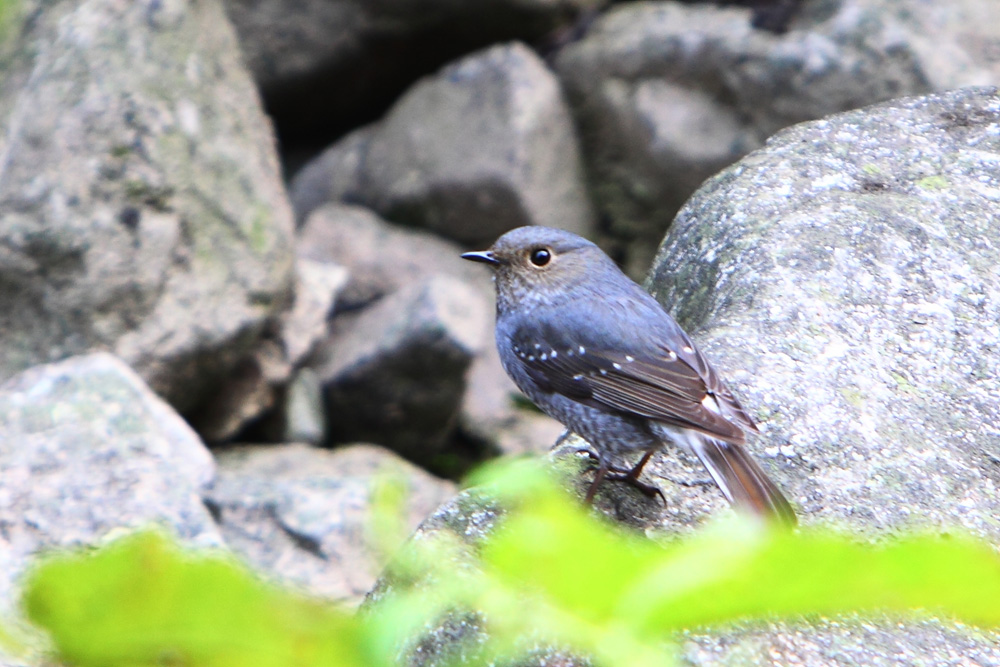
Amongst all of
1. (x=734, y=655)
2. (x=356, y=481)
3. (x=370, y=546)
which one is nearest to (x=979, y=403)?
(x=734, y=655)

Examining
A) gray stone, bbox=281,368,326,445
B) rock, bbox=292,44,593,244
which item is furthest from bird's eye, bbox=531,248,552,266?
rock, bbox=292,44,593,244

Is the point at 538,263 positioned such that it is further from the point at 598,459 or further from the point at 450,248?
the point at 450,248

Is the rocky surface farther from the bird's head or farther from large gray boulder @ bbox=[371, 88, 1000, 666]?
the bird's head

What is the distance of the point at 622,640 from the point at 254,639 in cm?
23

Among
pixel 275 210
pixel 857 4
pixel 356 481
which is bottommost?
pixel 356 481

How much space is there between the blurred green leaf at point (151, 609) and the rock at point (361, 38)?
643 cm

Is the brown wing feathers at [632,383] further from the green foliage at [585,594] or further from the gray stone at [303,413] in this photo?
the gray stone at [303,413]

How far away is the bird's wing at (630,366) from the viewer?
2.58 meters

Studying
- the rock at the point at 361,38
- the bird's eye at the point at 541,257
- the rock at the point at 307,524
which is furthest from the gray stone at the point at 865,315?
the rock at the point at 361,38

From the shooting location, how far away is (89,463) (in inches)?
158

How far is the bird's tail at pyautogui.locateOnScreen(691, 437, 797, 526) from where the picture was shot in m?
2.18

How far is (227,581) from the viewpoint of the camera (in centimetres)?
65

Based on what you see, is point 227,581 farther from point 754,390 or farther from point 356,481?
point 356,481

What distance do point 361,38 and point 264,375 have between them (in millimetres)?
2497
